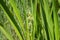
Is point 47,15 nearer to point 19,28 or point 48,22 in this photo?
point 48,22

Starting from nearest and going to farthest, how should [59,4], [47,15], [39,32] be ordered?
[47,15]
[39,32]
[59,4]

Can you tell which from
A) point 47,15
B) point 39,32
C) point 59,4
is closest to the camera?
point 47,15

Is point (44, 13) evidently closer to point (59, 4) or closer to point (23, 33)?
point (23, 33)

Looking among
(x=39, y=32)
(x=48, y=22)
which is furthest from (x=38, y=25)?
(x=48, y=22)

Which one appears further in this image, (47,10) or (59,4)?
(59,4)

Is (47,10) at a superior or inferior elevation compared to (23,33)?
superior

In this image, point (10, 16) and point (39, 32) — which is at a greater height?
point (10, 16)

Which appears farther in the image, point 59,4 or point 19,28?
point 59,4

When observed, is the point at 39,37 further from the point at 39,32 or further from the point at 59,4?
the point at 59,4

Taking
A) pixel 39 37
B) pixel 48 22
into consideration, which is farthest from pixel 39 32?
pixel 48 22
